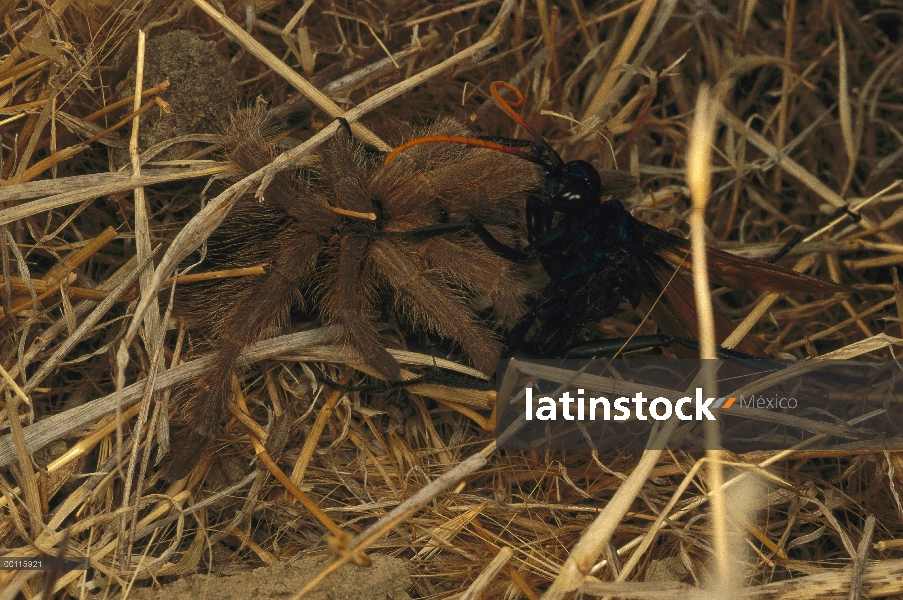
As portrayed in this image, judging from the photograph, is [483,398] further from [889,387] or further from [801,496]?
[889,387]

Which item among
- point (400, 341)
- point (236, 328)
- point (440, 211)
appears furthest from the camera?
point (400, 341)

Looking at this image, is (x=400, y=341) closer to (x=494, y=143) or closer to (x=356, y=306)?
(x=356, y=306)

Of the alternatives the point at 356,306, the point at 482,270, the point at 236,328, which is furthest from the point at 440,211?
the point at 236,328

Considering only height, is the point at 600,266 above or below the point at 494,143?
below

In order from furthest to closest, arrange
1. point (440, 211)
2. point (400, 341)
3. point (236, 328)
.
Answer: point (400, 341) < point (440, 211) < point (236, 328)

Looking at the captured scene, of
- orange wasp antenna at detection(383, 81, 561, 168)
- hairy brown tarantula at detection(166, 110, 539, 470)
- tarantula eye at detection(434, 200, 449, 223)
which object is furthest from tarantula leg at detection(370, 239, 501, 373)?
orange wasp antenna at detection(383, 81, 561, 168)
